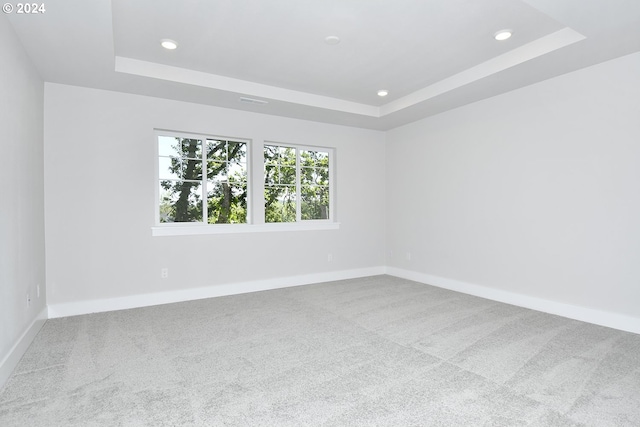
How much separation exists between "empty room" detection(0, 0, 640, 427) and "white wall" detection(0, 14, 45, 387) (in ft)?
0.11

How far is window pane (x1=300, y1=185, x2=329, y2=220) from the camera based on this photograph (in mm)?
5535

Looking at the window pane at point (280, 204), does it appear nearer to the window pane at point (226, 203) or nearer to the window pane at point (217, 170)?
the window pane at point (226, 203)

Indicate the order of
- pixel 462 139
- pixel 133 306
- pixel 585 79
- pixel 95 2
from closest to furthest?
pixel 95 2 < pixel 585 79 < pixel 133 306 < pixel 462 139

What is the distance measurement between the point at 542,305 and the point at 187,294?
163 inches

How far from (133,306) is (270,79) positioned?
3.09 m

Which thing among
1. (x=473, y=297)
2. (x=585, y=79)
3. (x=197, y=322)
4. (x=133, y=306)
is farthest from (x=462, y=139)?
(x=133, y=306)

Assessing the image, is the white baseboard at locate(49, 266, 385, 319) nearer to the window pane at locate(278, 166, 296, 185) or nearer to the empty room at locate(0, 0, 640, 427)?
the empty room at locate(0, 0, 640, 427)

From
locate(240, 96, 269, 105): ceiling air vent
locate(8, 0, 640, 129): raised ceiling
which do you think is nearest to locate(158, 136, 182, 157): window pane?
locate(8, 0, 640, 129): raised ceiling

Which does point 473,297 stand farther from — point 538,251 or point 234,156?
point 234,156

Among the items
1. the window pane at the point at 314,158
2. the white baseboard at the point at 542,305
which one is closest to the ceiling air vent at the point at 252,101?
the window pane at the point at 314,158

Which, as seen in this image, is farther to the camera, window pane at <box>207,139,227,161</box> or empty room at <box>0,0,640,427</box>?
window pane at <box>207,139,227,161</box>

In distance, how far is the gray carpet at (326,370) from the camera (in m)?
1.93

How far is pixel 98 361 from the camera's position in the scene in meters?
2.62

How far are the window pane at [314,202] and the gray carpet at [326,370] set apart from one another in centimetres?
197
